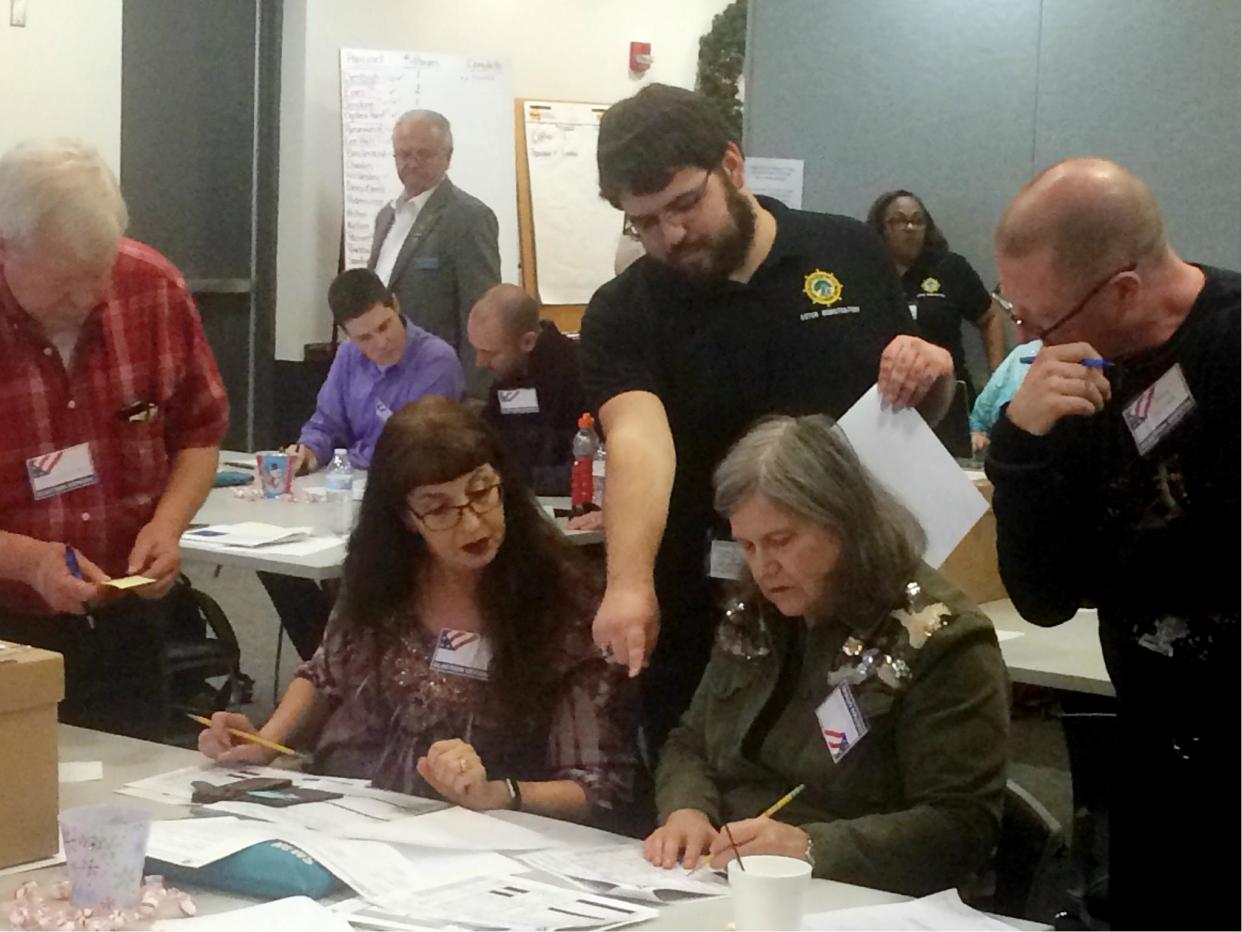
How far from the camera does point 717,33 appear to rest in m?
8.32

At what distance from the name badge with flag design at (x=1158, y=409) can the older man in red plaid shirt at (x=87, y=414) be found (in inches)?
59.6

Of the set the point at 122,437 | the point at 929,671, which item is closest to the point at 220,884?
the point at 929,671

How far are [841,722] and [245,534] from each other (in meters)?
2.10

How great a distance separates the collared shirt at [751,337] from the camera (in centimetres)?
229

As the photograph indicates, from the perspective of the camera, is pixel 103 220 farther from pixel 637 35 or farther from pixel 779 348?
pixel 637 35

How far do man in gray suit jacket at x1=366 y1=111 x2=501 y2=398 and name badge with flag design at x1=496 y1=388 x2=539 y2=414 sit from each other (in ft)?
4.60

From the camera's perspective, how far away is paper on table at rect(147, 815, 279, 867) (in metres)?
1.66

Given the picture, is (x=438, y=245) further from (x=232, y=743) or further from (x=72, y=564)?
(x=232, y=743)

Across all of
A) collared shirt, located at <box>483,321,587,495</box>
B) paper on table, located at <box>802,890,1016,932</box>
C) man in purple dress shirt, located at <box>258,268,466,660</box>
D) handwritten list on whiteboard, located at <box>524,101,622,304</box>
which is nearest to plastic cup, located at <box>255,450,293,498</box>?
man in purple dress shirt, located at <box>258,268,466,660</box>

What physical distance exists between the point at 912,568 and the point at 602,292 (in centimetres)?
71

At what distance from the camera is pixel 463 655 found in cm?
223

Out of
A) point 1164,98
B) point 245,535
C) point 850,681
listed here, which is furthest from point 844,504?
point 1164,98

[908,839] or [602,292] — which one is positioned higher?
[602,292]

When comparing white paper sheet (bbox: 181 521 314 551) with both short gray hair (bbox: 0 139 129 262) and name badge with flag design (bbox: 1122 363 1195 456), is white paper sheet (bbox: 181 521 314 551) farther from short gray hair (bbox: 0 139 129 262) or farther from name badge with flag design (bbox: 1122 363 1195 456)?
name badge with flag design (bbox: 1122 363 1195 456)
